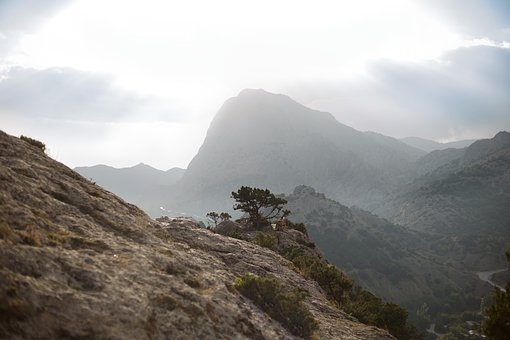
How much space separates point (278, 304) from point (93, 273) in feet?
23.8

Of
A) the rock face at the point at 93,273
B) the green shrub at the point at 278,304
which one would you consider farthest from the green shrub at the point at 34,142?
the green shrub at the point at 278,304

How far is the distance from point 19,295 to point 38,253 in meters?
1.46

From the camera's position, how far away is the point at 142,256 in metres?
10.9

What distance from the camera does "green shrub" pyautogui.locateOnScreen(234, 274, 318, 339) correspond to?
41.8 feet

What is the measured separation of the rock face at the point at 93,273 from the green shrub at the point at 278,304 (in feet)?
1.79

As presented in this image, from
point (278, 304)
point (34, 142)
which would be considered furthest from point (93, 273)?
point (34, 142)

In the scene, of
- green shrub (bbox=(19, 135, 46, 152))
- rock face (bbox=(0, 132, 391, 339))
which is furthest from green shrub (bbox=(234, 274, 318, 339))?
green shrub (bbox=(19, 135, 46, 152))

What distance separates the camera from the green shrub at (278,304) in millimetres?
12742

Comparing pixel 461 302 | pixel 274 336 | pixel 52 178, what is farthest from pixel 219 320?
pixel 461 302

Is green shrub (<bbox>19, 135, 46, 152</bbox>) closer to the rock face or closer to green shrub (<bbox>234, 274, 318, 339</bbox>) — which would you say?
the rock face

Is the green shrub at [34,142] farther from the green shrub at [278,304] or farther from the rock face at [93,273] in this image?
the green shrub at [278,304]

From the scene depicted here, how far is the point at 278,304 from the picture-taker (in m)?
13.3

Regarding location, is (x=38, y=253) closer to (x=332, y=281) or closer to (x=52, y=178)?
(x=52, y=178)

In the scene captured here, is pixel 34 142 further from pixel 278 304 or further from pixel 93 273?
pixel 278 304
